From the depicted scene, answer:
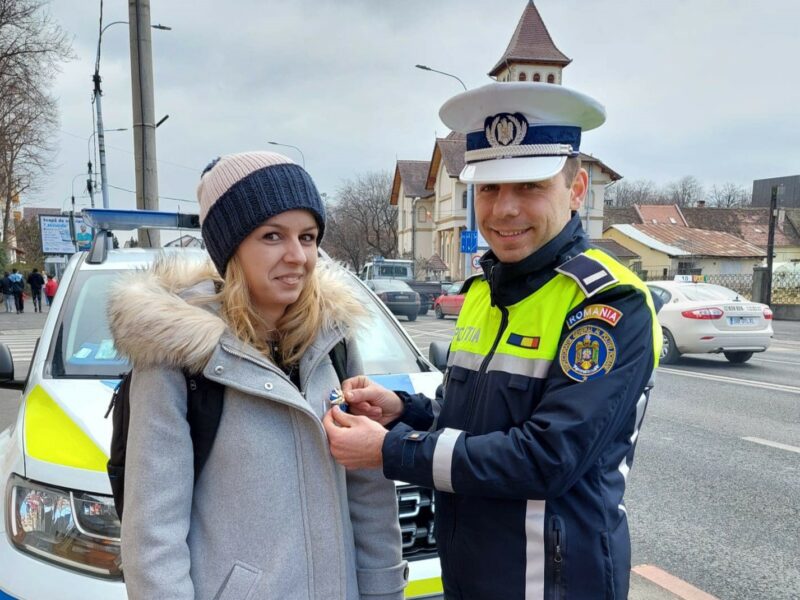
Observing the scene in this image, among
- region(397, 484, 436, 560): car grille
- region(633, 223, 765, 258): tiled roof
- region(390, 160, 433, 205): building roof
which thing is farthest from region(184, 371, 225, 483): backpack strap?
region(390, 160, 433, 205): building roof

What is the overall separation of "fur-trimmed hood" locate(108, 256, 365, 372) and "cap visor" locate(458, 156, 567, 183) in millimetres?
534

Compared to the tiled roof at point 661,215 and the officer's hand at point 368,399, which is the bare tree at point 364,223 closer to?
the tiled roof at point 661,215

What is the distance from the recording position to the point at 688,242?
139 feet

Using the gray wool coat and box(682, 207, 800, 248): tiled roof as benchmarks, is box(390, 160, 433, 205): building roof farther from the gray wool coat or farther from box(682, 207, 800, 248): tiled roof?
the gray wool coat

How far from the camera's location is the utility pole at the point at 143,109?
7.16 meters

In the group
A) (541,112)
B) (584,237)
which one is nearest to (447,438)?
(584,237)

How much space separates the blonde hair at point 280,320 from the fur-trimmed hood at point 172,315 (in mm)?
34

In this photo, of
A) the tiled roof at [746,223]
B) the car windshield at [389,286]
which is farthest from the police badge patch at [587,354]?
the tiled roof at [746,223]

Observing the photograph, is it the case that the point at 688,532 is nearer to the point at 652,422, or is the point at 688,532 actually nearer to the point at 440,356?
the point at 440,356

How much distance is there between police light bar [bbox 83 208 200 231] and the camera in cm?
369

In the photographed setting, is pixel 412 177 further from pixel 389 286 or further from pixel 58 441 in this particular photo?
pixel 58 441

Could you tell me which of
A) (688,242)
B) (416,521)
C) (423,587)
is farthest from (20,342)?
(688,242)

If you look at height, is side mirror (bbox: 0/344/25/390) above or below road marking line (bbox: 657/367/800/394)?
→ above

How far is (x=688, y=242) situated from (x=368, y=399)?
45859mm
